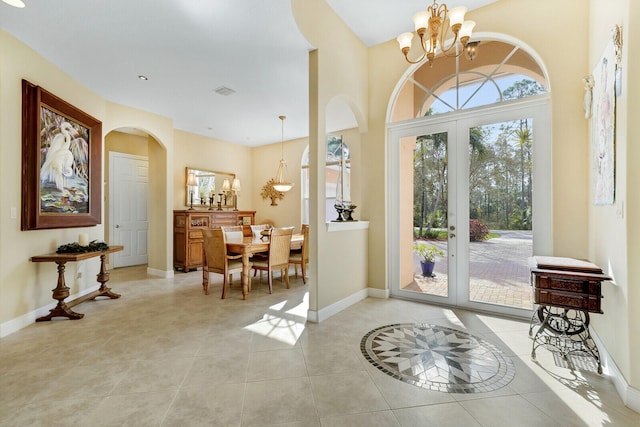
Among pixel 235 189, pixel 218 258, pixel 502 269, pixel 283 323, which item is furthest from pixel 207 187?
pixel 502 269

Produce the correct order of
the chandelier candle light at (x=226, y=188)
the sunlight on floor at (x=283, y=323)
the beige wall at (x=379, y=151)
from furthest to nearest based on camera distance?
1. the chandelier candle light at (x=226, y=188)
2. the sunlight on floor at (x=283, y=323)
3. the beige wall at (x=379, y=151)

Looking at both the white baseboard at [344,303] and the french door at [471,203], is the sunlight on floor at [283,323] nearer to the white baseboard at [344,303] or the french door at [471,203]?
the white baseboard at [344,303]

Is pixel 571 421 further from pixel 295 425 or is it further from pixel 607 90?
pixel 607 90

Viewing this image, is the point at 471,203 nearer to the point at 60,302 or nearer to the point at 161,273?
the point at 60,302

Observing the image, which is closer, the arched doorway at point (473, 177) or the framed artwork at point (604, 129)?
the framed artwork at point (604, 129)

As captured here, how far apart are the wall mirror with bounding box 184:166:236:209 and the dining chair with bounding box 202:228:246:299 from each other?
2.47 m

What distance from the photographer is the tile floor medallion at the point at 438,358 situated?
6.39 feet

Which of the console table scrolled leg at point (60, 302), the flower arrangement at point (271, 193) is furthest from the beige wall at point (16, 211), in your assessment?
the flower arrangement at point (271, 193)

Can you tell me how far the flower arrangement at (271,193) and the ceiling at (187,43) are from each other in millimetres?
2521

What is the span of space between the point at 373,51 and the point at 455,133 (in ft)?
5.39

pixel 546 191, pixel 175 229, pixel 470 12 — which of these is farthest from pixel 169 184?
pixel 546 191

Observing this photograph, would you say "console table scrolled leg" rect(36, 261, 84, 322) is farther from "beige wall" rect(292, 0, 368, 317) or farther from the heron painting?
"beige wall" rect(292, 0, 368, 317)

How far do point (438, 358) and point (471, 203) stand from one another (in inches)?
73.1

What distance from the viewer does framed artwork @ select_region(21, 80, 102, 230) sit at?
2.99 metres
